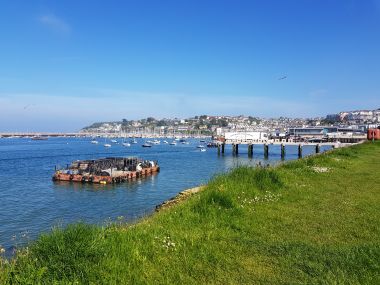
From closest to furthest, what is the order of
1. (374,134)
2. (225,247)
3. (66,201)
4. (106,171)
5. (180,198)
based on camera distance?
1. (225,247)
2. (180,198)
3. (66,201)
4. (106,171)
5. (374,134)

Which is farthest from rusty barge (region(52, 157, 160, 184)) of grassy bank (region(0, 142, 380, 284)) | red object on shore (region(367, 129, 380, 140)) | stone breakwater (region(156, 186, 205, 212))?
grassy bank (region(0, 142, 380, 284))

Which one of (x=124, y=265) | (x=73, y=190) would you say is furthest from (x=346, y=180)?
(x=73, y=190)

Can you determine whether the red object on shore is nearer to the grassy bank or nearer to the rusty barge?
the rusty barge

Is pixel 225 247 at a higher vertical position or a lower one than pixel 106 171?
higher

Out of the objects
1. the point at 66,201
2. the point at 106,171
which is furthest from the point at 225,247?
the point at 106,171

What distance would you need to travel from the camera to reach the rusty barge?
1975 inches

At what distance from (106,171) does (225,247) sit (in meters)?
47.4

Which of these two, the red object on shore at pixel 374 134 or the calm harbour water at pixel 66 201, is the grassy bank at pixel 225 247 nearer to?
the calm harbour water at pixel 66 201

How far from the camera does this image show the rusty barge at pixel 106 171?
50156mm

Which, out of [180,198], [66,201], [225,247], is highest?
[225,247]

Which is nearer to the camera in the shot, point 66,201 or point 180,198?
point 180,198

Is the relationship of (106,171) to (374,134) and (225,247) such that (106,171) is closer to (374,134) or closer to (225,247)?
(374,134)

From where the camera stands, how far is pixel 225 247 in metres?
8.16

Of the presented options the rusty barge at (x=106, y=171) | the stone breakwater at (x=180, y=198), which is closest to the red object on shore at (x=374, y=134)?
the rusty barge at (x=106, y=171)
